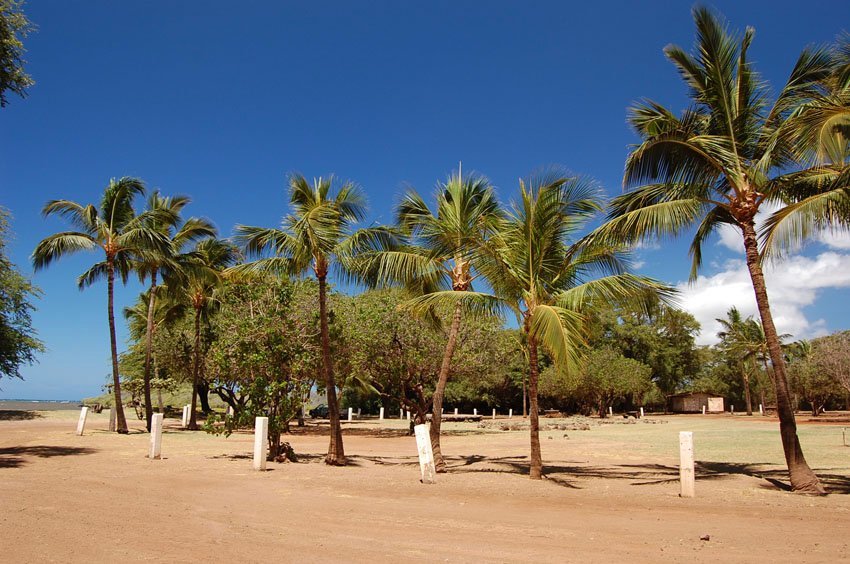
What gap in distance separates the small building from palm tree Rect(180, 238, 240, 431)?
6177 cm

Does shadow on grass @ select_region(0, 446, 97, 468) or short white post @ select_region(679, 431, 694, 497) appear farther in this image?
shadow on grass @ select_region(0, 446, 97, 468)

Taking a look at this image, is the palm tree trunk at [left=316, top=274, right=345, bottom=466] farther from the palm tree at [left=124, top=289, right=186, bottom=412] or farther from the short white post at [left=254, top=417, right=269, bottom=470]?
the palm tree at [left=124, top=289, right=186, bottom=412]

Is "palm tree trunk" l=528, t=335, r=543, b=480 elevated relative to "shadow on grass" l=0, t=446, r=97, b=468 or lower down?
elevated

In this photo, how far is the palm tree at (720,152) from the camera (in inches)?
475

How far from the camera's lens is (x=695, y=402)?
7525 cm

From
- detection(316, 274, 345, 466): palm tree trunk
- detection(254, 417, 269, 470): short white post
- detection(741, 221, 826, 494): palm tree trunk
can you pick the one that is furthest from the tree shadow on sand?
detection(254, 417, 269, 470): short white post

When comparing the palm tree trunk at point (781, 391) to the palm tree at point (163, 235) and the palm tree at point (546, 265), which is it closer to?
the palm tree at point (546, 265)

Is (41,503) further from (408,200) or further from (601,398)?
Result: (601,398)

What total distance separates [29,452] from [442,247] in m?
13.1

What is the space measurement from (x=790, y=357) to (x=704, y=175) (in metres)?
64.7

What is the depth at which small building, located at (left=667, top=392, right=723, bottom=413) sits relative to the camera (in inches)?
A: 2894

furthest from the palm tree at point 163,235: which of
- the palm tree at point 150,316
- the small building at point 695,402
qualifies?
the small building at point 695,402

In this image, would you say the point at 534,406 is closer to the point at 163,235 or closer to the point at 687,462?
the point at 687,462

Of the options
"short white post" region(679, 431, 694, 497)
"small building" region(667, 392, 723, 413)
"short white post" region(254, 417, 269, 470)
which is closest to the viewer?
"short white post" region(679, 431, 694, 497)
